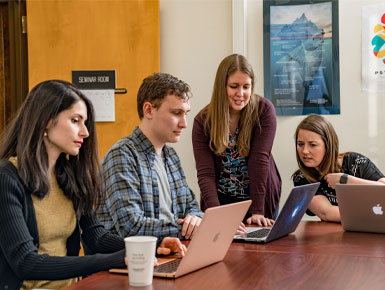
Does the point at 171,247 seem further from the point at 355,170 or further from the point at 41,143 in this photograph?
the point at 355,170

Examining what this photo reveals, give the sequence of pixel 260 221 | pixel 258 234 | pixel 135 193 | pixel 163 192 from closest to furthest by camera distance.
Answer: pixel 135 193 → pixel 258 234 → pixel 163 192 → pixel 260 221

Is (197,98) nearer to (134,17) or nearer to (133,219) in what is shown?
(134,17)

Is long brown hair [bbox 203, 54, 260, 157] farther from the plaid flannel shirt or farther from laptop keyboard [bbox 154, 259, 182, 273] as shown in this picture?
laptop keyboard [bbox 154, 259, 182, 273]

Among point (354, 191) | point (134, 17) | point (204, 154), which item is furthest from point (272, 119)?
point (134, 17)

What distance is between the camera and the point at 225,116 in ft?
8.13

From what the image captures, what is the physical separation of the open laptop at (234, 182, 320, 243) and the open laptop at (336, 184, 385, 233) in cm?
13

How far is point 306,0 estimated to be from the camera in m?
3.36

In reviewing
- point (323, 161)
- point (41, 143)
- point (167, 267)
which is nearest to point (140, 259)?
Result: point (167, 267)

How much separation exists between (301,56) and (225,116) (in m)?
1.15

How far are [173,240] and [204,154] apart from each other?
100cm

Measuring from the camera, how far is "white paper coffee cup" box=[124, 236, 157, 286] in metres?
1.14

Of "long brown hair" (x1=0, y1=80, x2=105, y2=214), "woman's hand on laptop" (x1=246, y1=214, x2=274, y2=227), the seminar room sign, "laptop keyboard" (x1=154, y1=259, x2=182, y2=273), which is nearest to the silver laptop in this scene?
"laptop keyboard" (x1=154, y1=259, x2=182, y2=273)

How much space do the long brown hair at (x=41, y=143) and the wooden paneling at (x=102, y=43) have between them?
190cm

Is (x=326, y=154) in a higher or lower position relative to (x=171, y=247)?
higher
